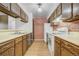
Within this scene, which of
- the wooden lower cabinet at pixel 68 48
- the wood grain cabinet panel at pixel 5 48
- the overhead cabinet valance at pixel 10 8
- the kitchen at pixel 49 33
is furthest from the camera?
the overhead cabinet valance at pixel 10 8

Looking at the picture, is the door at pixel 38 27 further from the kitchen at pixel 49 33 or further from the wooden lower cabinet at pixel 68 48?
the wooden lower cabinet at pixel 68 48

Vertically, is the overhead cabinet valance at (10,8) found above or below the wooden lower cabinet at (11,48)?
above

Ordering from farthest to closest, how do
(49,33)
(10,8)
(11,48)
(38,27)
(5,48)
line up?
1. (38,27)
2. (49,33)
3. (10,8)
4. (11,48)
5. (5,48)

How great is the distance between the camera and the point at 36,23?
388 inches

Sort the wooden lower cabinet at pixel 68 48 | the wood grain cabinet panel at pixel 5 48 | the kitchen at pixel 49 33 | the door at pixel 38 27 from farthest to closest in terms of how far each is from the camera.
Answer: the door at pixel 38 27 < the kitchen at pixel 49 33 < the wood grain cabinet panel at pixel 5 48 < the wooden lower cabinet at pixel 68 48

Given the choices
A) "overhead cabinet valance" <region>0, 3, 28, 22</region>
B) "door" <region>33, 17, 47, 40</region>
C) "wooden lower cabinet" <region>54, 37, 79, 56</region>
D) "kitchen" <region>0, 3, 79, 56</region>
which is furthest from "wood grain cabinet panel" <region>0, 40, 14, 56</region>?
"door" <region>33, 17, 47, 40</region>

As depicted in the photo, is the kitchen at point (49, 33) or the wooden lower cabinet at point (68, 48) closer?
the wooden lower cabinet at point (68, 48)

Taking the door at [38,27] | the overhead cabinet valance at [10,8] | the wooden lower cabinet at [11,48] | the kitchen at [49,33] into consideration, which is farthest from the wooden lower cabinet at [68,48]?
the door at [38,27]

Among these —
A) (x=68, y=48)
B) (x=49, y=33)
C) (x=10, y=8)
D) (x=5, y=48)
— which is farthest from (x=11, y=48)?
(x=49, y=33)

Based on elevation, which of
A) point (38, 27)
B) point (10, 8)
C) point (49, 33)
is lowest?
point (49, 33)

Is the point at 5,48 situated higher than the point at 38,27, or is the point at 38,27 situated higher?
the point at 38,27

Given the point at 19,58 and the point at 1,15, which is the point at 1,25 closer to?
the point at 1,15

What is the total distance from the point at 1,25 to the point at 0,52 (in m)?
Result: 1.44

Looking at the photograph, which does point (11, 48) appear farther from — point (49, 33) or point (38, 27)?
point (38, 27)
